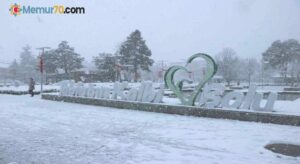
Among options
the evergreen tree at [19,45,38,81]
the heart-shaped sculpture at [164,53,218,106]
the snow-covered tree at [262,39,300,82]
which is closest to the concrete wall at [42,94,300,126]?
the heart-shaped sculpture at [164,53,218,106]

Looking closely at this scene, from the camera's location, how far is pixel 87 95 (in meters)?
20.8

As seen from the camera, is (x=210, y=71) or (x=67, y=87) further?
(x=67, y=87)

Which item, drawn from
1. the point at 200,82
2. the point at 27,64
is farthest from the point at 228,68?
the point at 200,82

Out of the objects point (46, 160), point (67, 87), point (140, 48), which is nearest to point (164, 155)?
point (46, 160)

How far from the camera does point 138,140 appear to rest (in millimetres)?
8664

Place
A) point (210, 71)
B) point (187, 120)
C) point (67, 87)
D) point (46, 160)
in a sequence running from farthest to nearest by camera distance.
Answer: point (67, 87), point (210, 71), point (187, 120), point (46, 160)

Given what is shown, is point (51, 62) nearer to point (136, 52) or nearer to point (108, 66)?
point (108, 66)

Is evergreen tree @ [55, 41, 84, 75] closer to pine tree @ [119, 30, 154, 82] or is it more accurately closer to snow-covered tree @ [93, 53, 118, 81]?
snow-covered tree @ [93, 53, 118, 81]

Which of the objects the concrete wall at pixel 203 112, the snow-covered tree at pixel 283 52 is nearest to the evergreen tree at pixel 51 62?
the concrete wall at pixel 203 112

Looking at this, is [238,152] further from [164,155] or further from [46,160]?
[46,160]

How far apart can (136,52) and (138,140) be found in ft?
134

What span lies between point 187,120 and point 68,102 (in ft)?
37.3

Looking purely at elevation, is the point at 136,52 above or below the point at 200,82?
above

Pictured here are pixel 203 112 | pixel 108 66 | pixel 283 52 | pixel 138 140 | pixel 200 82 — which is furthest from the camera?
pixel 283 52
